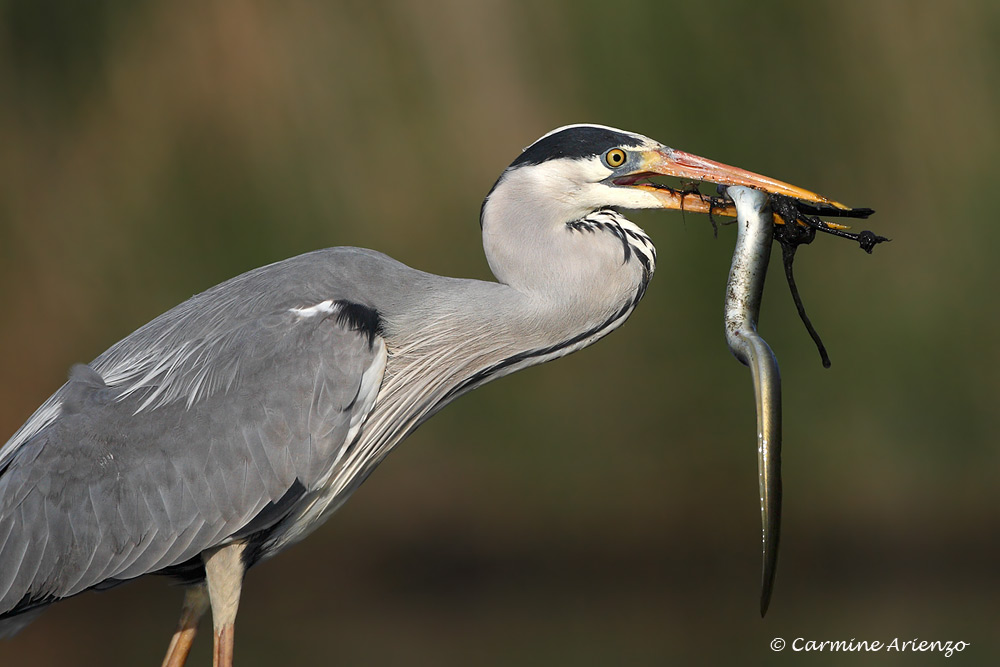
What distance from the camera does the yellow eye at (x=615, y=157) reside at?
3486 mm

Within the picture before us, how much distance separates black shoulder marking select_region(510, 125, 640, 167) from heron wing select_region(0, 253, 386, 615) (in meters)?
0.64

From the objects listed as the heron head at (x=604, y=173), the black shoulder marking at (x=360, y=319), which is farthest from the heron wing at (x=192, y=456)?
the heron head at (x=604, y=173)

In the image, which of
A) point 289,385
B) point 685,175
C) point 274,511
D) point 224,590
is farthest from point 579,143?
point 224,590

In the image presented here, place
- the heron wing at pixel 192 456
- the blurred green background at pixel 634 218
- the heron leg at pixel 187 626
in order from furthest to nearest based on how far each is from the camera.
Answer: the blurred green background at pixel 634 218 → the heron leg at pixel 187 626 → the heron wing at pixel 192 456

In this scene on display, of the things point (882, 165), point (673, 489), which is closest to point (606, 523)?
point (673, 489)

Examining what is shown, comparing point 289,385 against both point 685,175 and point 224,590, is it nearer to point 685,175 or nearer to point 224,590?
point 224,590

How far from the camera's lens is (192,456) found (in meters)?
3.44

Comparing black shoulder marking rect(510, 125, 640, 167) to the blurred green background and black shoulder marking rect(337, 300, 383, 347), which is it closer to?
black shoulder marking rect(337, 300, 383, 347)

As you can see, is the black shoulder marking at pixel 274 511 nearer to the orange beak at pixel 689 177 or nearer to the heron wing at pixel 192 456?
the heron wing at pixel 192 456

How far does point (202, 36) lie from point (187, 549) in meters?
4.56

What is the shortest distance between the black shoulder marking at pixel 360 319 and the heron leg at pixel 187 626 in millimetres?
919

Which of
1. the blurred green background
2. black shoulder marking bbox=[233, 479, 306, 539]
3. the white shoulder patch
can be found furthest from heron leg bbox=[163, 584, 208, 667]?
the blurred green background

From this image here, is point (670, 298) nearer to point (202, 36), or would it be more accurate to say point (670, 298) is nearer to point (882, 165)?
point (882, 165)

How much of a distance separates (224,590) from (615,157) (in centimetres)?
157
